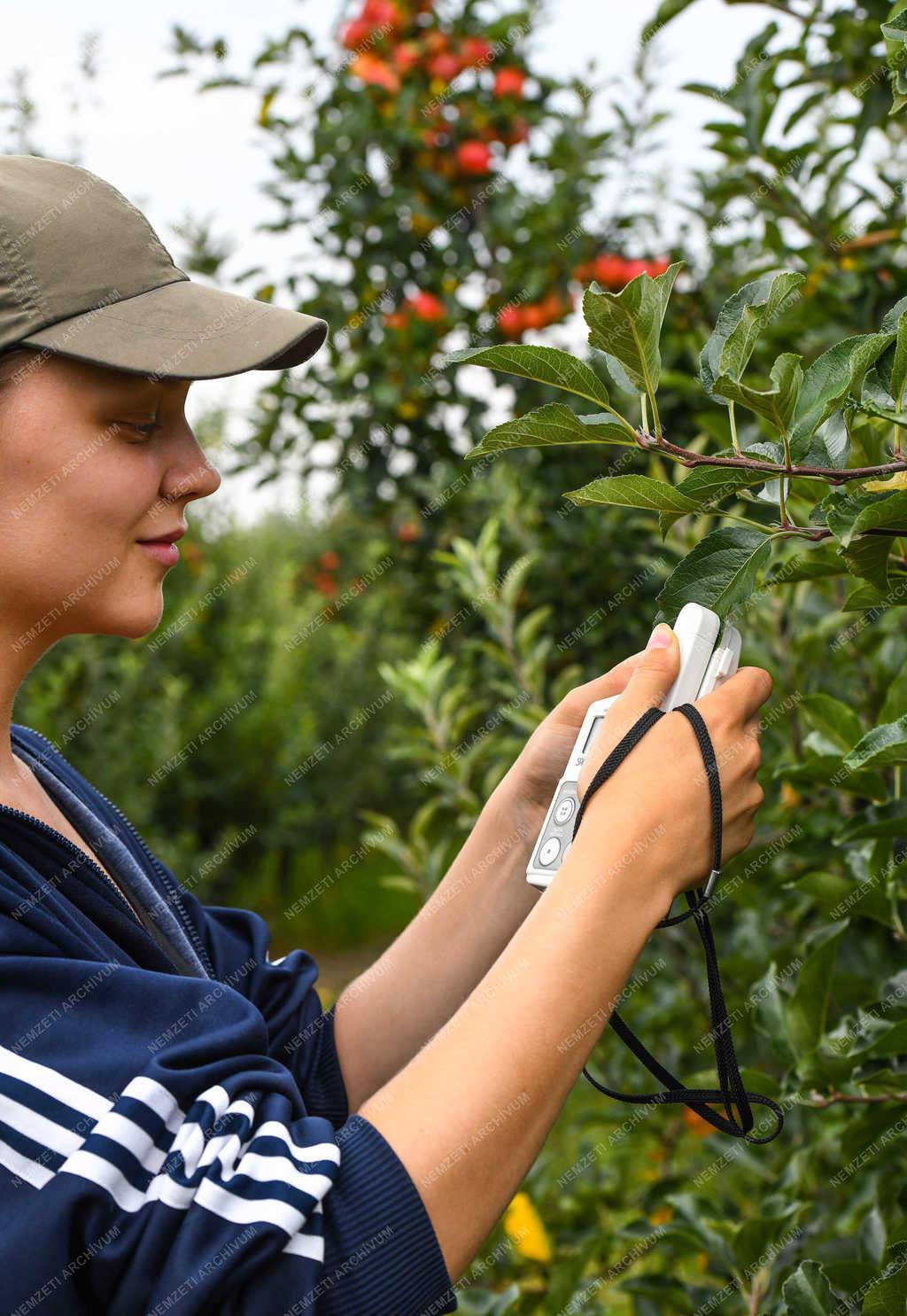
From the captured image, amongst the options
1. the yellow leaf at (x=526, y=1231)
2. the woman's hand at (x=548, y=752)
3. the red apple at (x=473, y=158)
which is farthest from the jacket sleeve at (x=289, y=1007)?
the red apple at (x=473, y=158)

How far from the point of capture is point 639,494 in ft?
3.48

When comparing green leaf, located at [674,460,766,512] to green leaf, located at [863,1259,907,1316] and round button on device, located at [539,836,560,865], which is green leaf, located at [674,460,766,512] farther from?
green leaf, located at [863,1259,907,1316]

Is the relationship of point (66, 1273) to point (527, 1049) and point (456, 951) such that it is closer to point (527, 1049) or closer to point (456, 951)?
point (527, 1049)

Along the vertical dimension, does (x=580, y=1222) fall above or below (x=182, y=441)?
below

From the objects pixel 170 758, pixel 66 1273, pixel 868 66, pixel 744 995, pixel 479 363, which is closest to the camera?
pixel 66 1273

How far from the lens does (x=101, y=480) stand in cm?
112

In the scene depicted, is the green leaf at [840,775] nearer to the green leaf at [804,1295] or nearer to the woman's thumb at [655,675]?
the woman's thumb at [655,675]

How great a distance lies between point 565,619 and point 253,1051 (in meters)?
1.95

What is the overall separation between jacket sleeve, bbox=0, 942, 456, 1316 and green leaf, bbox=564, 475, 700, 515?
52 cm

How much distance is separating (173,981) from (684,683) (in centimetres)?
49

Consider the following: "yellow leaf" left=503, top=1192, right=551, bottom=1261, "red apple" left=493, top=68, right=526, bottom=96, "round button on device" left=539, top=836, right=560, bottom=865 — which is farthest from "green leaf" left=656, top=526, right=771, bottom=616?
"red apple" left=493, top=68, right=526, bottom=96

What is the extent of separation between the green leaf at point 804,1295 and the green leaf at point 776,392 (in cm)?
77

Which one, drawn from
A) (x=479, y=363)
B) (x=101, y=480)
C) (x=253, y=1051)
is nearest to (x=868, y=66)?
(x=479, y=363)

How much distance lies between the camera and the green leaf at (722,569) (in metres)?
1.06
